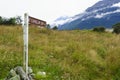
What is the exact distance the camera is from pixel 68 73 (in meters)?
13.1

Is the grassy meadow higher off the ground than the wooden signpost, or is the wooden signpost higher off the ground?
the wooden signpost

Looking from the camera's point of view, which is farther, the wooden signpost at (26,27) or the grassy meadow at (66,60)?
the grassy meadow at (66,60)

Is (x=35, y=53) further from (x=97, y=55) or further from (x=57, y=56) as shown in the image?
(x=97, y=55)

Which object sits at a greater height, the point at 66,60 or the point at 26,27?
the point at 26,27

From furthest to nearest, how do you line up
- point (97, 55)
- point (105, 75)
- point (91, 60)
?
point (97, 55) → point (91, 60) → point (105, 75)

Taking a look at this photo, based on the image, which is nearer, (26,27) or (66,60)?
(26,27)

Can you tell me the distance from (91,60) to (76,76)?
1710mm

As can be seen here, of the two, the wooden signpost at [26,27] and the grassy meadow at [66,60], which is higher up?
the wooden signpost at [26,27]

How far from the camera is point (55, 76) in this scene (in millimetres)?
12766

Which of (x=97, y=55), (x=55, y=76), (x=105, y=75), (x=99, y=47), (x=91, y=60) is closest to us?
(x=55, y=76)

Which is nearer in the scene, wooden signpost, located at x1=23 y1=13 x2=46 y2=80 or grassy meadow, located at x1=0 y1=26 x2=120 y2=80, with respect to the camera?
wooden signpost, located at x1=23 y1=13 x2=46 y2=80

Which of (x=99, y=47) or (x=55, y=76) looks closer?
(x=55, y=76)

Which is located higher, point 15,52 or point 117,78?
point 15,52

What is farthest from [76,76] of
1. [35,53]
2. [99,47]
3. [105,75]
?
[99,47]
